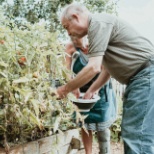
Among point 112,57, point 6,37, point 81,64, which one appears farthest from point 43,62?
point 81,64

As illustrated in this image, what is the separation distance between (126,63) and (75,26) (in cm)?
50

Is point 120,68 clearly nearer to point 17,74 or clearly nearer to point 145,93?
point 145,93

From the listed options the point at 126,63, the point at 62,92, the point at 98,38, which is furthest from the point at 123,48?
the point at 62,92

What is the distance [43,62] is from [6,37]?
0.27m

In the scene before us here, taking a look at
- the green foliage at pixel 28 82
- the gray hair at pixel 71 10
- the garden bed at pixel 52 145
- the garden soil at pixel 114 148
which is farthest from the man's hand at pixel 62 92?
the garden soil at pixel 114 148

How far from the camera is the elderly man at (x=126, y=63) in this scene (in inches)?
87.7

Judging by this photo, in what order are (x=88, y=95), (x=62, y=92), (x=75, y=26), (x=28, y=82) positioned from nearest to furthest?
(x=28, y=82), (x=62, y=92), (x=75, y=26), (x=88, y=95)

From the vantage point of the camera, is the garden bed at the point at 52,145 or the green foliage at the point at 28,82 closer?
the green foliage at the point at 28,82

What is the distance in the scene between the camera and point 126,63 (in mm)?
2428

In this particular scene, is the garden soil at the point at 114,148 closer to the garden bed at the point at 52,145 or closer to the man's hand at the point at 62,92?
the garden bed at the point at 52,145

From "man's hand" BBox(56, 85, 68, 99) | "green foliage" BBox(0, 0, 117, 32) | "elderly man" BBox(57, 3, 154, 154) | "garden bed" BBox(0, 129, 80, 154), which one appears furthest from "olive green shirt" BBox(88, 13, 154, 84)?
"green foliage" BBox(0, 0, 117, 32)

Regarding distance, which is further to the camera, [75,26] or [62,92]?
[75,26]

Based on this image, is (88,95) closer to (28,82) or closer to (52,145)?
(52,145)

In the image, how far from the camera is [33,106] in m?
1.65
